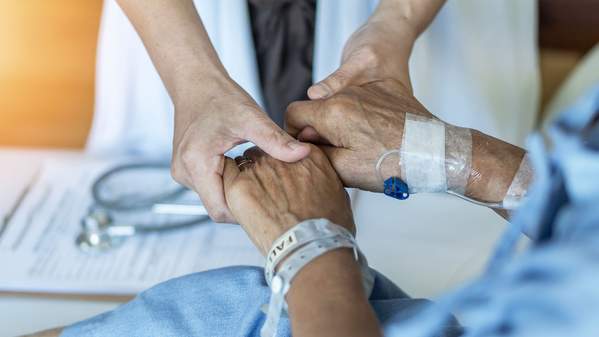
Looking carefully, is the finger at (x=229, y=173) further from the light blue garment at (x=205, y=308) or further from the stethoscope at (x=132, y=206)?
the stethoscope at (x=132, y=206)

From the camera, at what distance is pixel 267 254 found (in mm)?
797

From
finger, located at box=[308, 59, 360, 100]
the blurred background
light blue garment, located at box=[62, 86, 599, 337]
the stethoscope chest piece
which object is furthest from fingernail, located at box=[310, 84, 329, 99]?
the blurred background

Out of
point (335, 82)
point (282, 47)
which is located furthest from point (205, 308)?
A: point (282, 47)

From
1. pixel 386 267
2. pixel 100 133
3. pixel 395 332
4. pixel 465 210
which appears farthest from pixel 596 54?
pixel 395 332

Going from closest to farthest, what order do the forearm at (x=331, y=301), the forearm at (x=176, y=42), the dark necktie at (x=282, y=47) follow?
1. the forearm at (x=331, y=301)
2. the forearm at (x=176, y=42)
3. the dark necktie at (x=282, y=47)

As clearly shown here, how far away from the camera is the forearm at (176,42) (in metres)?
1.01

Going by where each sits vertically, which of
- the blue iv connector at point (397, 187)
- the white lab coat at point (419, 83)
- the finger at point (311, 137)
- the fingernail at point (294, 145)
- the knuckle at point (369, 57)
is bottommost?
the white lab coat at point (419, 83)

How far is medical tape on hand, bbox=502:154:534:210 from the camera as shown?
913mm

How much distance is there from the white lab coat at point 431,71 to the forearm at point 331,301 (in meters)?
0.74

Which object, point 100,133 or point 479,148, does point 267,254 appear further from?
point 100,133

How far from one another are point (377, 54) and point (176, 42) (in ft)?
0.88

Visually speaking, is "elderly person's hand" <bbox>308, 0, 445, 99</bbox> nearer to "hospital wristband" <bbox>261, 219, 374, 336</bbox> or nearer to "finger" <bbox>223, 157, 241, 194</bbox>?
"finger" <bbox>223, 157, 241, 194</bbox>

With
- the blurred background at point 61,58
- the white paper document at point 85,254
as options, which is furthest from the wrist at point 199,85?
the blurred background at point 61,58

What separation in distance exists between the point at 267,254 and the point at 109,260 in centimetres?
53
